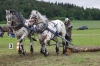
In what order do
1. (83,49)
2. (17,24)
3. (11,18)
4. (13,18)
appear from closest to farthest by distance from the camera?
1. (11,18)
2. (13,18)
3. (17,24)
4. (83,49)

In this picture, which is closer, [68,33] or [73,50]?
[73,50]

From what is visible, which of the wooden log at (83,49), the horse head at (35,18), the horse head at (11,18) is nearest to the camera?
the horse head at (35,18)

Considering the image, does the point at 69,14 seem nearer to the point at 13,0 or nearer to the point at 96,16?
the point at 96,16

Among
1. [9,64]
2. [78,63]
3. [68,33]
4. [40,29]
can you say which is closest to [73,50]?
[68,33]

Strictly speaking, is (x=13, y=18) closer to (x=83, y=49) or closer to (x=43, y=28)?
(x=43, y=28)

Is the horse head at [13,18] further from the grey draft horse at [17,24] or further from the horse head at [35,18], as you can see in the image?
the horse head at [35,18]

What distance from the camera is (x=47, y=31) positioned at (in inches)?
496

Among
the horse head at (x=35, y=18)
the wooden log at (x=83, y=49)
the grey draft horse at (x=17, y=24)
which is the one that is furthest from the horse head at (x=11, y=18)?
the wooden log at (x=83, y=49)

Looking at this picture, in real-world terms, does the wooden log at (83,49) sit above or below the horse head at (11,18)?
below

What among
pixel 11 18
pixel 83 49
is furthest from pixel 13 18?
pixel 83 49

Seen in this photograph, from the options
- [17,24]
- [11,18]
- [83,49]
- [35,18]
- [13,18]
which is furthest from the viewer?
[83,49]

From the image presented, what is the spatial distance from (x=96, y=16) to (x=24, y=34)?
326ft

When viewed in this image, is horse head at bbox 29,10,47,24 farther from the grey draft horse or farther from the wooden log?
the wooden log

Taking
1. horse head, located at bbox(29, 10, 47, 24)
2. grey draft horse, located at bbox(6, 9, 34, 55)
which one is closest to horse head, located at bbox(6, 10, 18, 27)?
grey draft horse, located at bbox(6, 9, 34, 55)
